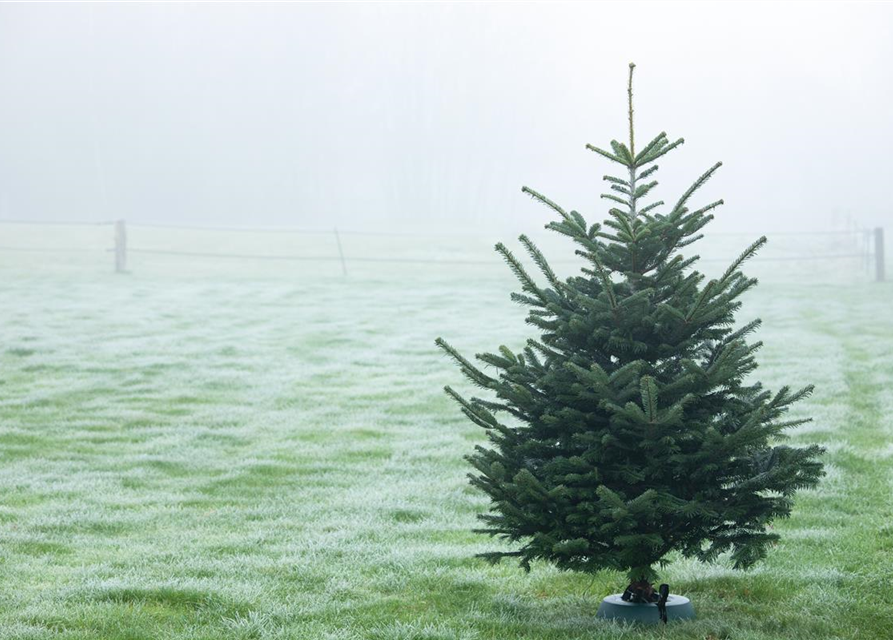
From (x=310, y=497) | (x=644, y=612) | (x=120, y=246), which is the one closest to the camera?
(x=644, y=612)

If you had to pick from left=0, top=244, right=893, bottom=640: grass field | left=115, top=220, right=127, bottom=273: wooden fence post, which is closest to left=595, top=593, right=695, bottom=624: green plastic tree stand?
left=0, top=244, right=893, bottom=640: grass field

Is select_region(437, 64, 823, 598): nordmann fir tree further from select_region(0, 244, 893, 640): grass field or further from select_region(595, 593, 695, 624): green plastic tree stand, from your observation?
select_region(0, 244, 893, 640): grass field

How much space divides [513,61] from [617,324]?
270 ft

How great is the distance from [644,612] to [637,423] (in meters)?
1.12

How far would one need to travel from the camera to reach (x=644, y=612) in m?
5.77

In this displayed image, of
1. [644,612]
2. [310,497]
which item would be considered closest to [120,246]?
[310,497]

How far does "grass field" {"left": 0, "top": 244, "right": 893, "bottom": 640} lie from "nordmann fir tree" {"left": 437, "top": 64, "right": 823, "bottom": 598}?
0.56 meters

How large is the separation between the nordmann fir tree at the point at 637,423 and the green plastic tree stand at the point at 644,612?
0.15m

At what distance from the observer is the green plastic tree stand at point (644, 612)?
5.75 metres

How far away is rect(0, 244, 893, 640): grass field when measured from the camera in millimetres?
5844

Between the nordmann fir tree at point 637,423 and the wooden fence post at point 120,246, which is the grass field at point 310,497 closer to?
the nordmann fir tree at point 637,423

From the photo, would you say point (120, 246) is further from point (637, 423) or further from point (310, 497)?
point (637, 423)

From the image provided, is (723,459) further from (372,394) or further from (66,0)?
(66,0)

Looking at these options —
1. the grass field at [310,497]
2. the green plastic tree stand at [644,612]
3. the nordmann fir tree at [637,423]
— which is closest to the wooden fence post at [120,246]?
the grass field at [310,497]
